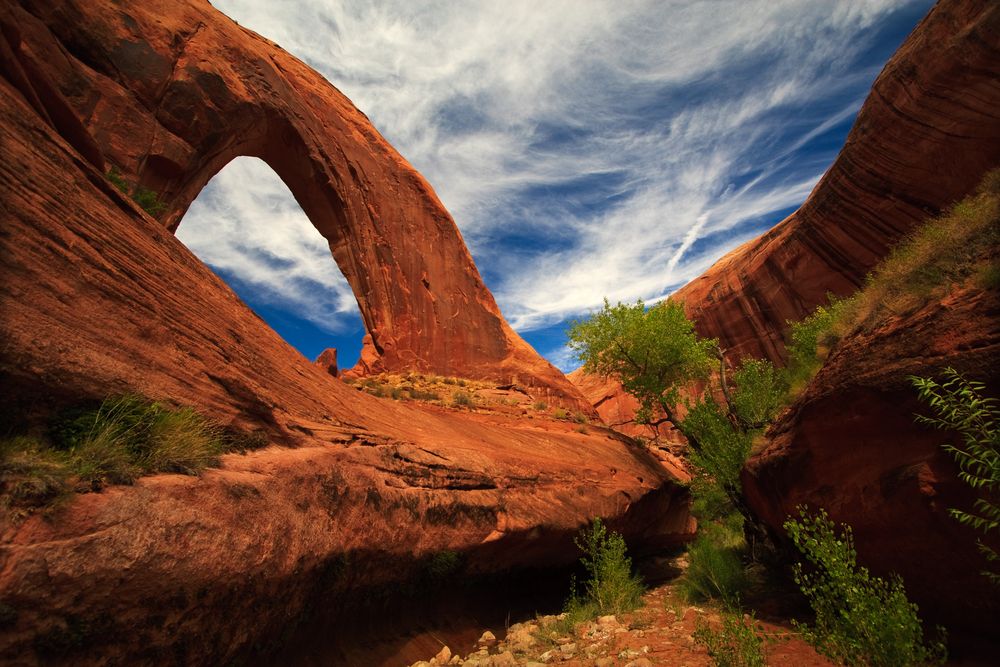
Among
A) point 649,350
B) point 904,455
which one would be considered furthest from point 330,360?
point 904,455

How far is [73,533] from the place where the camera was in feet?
10.5

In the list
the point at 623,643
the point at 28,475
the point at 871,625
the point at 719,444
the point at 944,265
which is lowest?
the point at 623,643

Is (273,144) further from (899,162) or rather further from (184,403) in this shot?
(899,162)

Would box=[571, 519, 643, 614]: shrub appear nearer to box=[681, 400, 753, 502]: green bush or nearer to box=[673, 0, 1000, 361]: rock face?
box=[681, 400, 753, 502]: green bush

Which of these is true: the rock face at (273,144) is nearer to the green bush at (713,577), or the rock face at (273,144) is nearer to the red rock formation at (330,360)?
the red rock formation at (330,360)

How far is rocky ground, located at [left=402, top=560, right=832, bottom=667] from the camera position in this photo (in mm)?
6031

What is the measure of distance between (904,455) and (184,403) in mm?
8938

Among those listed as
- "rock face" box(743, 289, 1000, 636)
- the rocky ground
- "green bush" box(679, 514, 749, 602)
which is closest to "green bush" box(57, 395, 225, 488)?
the rocky ground

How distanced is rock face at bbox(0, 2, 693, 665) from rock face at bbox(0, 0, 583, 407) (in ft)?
0.26

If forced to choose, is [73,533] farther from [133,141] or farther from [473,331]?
[473,331]

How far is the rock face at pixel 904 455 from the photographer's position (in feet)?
16.4

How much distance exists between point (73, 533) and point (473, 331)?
18.7m

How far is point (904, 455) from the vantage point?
224 inches

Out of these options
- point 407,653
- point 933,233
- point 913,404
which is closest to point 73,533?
point 407,653
